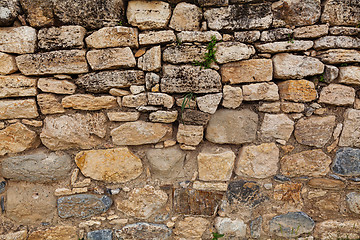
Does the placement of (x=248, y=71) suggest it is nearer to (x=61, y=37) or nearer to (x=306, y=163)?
(x=306, y=163)

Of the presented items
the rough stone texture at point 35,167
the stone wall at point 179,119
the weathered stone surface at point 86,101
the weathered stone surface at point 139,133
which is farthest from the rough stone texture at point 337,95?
the rough stone texture at point 35,167

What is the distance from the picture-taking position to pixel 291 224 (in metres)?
1.83

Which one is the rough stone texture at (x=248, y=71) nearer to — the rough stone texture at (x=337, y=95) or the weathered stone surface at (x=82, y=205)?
the rough stone texture at (x=337, y=95)

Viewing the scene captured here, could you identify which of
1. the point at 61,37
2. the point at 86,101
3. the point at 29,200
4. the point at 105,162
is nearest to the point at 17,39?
the point at 61,37

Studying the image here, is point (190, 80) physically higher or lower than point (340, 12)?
lower

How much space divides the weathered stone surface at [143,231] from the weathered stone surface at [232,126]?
834 millimetres

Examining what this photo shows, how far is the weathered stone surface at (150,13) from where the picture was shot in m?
1.62

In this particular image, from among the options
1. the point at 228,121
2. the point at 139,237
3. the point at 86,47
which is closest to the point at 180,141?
the point at 228,121

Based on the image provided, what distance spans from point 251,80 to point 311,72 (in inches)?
17.9

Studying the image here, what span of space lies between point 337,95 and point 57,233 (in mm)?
2453

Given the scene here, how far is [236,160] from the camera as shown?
5.93 feet

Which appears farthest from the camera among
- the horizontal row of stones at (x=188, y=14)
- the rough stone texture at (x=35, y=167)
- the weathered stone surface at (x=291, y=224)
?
the weathered stone surface at (x=291, y=224)

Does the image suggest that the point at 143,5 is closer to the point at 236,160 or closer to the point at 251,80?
the point at 251,80

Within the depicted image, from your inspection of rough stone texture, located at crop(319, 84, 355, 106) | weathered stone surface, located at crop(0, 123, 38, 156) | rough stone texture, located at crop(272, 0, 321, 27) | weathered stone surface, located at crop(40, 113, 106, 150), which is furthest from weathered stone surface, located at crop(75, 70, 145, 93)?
rough stone texture, located at crop(319, 84, 355, 106)
